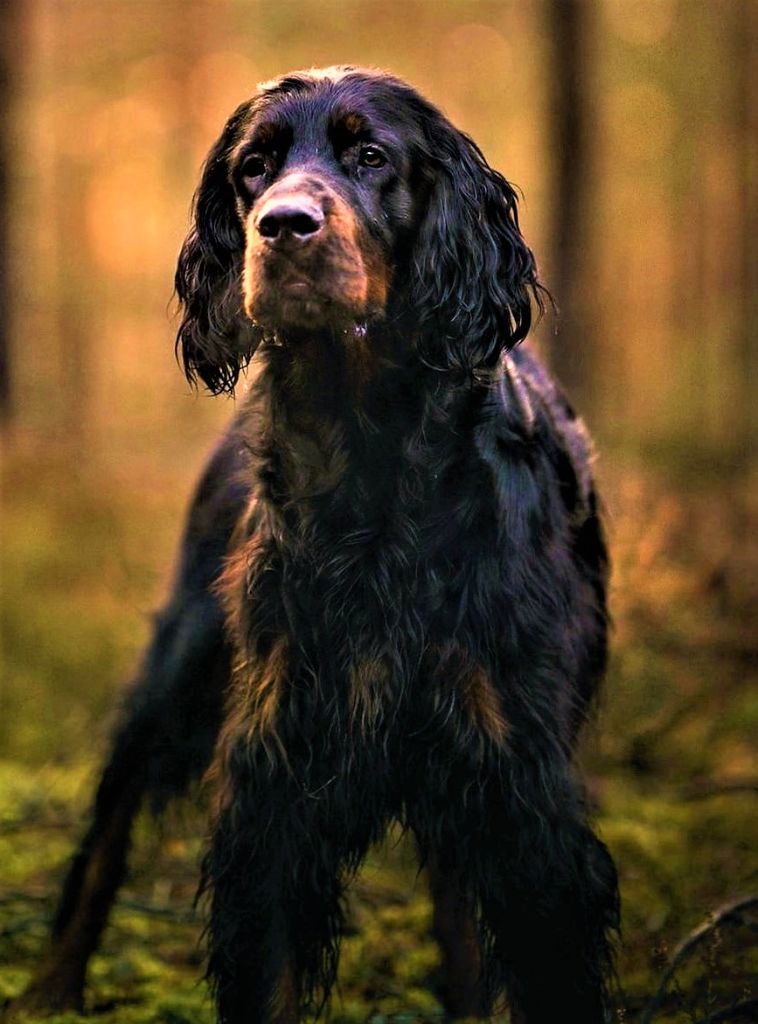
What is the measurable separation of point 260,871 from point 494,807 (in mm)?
526

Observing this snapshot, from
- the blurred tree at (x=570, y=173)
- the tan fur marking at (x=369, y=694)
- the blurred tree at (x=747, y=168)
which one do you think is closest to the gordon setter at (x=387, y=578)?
the tan fur marking at (x=369, y=694)

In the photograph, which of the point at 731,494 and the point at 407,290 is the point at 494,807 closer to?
the point at 407,290

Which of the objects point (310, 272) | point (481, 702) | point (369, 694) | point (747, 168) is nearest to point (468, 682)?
point (481, 702)

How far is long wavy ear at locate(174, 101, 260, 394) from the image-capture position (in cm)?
279

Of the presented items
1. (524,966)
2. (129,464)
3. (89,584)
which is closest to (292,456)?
(524,966)

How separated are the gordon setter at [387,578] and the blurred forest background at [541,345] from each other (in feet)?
1.55

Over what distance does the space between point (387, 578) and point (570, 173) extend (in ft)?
22.5

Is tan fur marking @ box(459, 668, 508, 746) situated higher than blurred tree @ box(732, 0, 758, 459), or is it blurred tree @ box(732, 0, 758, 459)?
blurred tree @ box(732, 0, 758, 459)

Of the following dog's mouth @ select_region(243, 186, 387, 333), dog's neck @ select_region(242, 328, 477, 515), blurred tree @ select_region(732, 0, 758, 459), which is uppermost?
blurred tree @ select_region(732, 0, 758, 459)

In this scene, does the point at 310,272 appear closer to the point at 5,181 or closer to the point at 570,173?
the point at 570,173

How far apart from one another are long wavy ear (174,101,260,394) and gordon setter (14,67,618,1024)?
0.01 meters

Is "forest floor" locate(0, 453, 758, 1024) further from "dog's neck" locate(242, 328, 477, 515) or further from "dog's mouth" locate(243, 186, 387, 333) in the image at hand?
"dog's mouth" locate(243, 186, 387, 333)

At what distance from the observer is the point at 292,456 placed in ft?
8.61

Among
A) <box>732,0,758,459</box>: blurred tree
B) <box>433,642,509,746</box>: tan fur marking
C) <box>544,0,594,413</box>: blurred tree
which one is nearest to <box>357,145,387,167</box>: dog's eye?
<box>433,642,509,746</box>: tan fur marking
